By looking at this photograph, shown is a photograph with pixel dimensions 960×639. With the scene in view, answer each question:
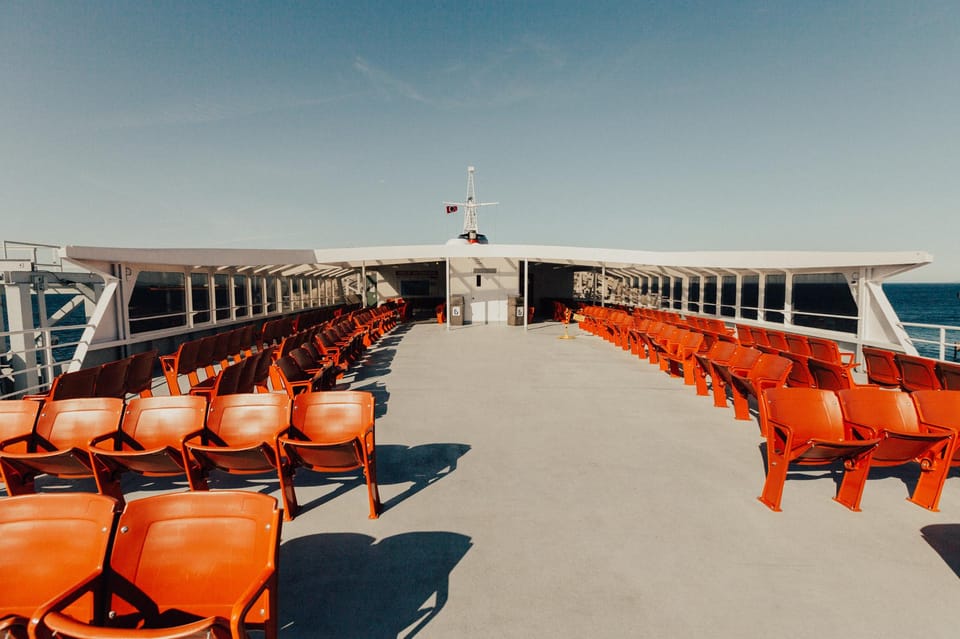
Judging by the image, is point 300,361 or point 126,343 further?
point 126,343

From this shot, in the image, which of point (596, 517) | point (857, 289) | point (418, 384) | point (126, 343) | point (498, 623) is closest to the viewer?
point (498, 623)

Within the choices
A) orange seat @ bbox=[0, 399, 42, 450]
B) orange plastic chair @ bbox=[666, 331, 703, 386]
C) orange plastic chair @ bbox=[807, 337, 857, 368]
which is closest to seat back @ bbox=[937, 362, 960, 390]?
orange plastic chair @ bbox=[807, 337, 857, 368]

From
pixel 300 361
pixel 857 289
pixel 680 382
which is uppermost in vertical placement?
pixel 857 289

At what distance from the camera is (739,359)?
622cm

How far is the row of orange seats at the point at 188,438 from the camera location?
3.04 m

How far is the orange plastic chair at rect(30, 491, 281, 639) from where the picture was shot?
1.78 m

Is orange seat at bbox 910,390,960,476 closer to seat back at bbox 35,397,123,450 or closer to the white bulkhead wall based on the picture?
seat back at bbox 35,397,123,450

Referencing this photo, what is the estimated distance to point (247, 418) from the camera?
3.51m

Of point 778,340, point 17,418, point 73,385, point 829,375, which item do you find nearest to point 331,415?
point 17,418

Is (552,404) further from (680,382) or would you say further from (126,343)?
(126,343)

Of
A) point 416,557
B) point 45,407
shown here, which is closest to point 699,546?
point 416,557

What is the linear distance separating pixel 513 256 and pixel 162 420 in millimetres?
12819

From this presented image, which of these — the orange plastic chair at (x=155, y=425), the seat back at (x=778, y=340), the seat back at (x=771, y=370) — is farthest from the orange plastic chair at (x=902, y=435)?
the orange plastic chair at (x=155, y=425)

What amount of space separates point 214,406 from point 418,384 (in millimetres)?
4120
